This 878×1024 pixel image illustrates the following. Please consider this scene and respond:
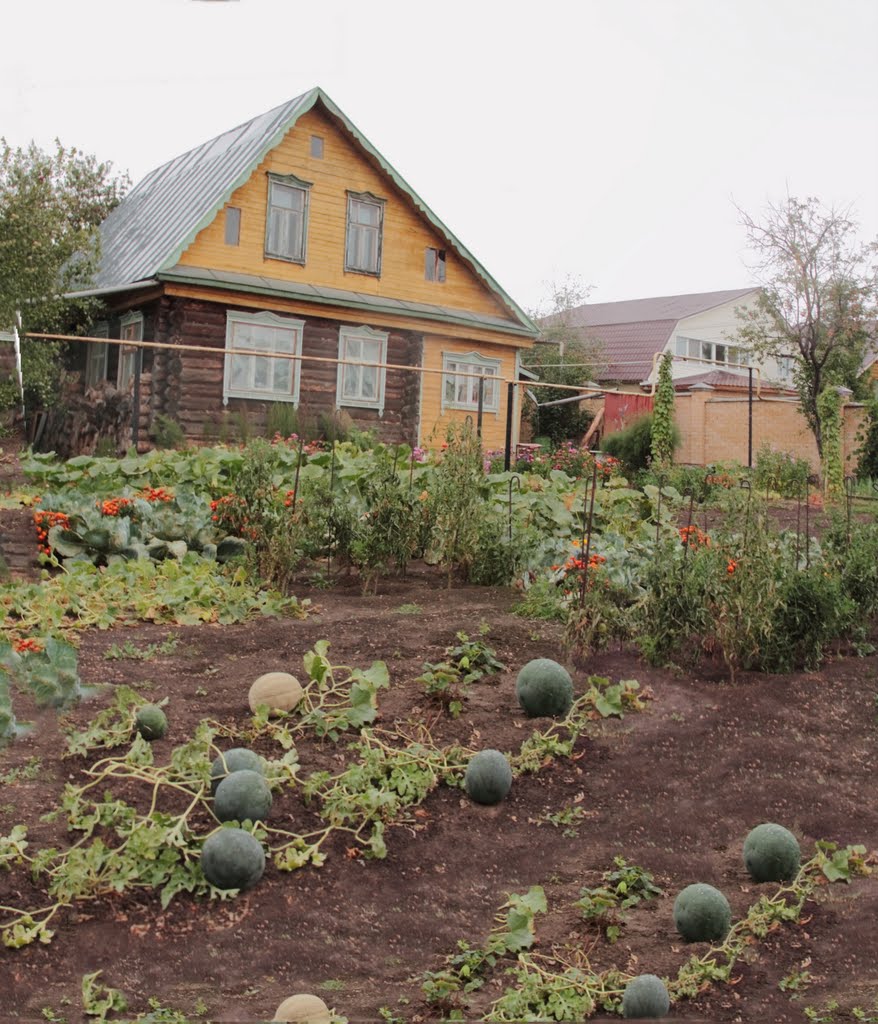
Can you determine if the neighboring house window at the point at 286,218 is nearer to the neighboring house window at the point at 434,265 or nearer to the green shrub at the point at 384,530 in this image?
the neighboring house window at the point at 434,265

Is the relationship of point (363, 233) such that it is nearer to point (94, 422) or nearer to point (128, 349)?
point (128, 349)

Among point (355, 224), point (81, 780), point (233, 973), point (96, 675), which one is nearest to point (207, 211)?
point (355, 224)

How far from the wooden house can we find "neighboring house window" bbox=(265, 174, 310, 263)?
2cm

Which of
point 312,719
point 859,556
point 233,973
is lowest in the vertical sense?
point 233,973

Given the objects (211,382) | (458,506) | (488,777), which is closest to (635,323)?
(211,382)

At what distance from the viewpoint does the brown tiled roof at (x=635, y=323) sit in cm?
3550

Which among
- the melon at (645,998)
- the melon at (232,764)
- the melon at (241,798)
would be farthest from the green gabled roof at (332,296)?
the melon at (645,998)

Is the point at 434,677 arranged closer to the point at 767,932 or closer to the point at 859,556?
the point at 767,932

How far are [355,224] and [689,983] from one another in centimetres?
1664

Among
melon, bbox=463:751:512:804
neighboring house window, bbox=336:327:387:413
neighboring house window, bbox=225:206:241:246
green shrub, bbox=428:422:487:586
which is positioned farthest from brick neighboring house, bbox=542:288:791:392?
melon, bbox=463:751:512:804

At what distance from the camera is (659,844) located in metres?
3.88

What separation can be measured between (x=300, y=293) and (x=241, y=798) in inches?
559

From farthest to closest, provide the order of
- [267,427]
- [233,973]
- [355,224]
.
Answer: [355,224], [267,427], [233,973]

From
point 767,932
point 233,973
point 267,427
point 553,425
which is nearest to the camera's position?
point 233,973
